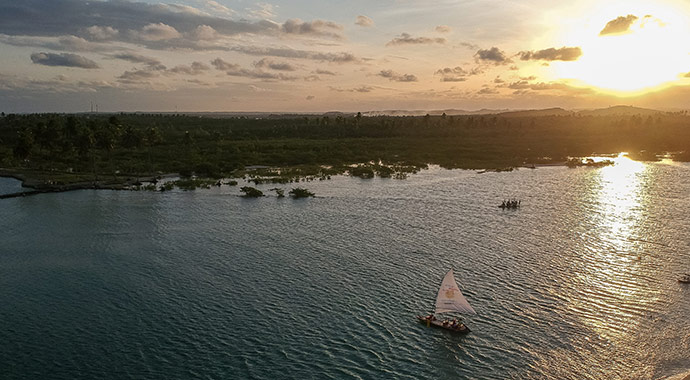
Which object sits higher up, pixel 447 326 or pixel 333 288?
pixel 333 288

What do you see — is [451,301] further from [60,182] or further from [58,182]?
[58,182]

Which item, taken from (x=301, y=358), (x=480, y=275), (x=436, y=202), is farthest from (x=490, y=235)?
(x=301, y=358)

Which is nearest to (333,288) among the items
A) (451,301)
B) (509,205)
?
(451,301)

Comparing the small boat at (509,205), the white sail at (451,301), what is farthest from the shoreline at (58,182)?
the white sail at (451,301)

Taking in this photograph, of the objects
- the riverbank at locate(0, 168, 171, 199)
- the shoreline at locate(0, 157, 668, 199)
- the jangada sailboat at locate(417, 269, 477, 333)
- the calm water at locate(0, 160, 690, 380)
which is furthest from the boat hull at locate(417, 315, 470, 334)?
the riverbank at locate(0, 168, 171, 199)

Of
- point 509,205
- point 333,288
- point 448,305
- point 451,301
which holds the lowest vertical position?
point 333,288

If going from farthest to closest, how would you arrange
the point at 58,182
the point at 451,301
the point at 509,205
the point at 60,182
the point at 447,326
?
the point at 60,182, the point at 58,182, the point at 509,205, the point at 451,301, the point at 447,326
